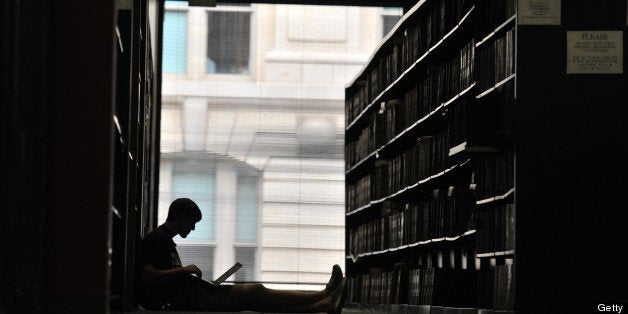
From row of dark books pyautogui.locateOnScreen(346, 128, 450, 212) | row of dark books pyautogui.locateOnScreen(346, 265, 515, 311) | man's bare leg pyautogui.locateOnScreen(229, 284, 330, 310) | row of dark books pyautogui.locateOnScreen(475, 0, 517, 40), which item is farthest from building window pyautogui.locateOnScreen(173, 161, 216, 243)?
row of dark books pyautogui.locateOnScreen(475, 0, 517, 40)

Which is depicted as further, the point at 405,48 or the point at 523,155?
the point at 405,48

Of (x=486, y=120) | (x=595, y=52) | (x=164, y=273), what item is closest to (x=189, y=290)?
(x=164, y=273)

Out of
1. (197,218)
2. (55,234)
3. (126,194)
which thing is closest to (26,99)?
(55,234)

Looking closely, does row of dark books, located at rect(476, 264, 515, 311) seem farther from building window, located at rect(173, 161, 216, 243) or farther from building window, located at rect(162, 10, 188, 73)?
building window, located at rect(162, 10, 188, 73)

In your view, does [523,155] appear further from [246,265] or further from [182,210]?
[246,265]

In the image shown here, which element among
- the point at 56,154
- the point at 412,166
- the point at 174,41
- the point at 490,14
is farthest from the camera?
the point at 174,41

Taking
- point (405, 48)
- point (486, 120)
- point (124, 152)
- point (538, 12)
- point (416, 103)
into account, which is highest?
point (405, 48)

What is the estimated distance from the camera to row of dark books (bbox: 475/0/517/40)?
561 centimetres

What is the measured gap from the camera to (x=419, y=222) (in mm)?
7602

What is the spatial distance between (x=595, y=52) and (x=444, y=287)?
2.03 metres

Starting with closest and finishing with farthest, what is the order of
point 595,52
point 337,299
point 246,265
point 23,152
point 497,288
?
point 23,152 → point 595,52 → point 497,288 → point 337,299 → point 246,265

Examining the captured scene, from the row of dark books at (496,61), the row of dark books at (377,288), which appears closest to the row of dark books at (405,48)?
the row of dark books at (496,61)

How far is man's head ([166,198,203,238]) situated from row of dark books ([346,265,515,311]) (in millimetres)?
1532

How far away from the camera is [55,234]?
146 inches
